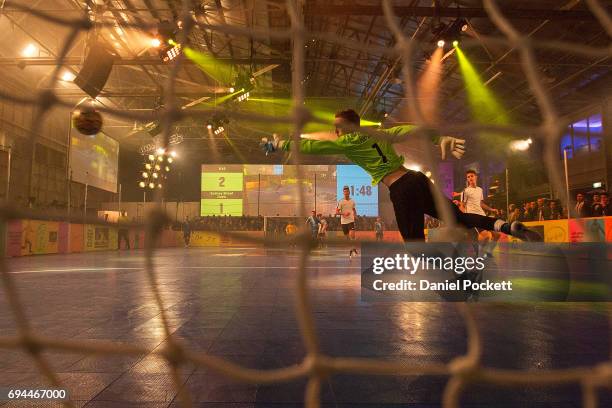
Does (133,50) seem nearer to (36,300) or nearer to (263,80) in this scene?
(263,80)

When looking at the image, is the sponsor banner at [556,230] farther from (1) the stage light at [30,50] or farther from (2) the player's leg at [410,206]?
(1) the stage light at [30,50]

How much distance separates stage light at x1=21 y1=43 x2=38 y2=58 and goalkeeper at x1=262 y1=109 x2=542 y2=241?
44.7 ft

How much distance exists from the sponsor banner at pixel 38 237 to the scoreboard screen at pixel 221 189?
9373mm

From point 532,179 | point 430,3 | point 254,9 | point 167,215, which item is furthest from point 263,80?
point 167,215

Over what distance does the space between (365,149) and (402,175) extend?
1.22ft

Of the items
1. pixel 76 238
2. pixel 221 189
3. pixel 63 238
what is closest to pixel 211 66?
pixel 63 238

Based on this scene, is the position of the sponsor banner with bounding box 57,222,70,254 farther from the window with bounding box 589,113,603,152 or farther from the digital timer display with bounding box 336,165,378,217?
the window with bounding box 589,113,603,152

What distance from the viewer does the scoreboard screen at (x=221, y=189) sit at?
75.7 feet

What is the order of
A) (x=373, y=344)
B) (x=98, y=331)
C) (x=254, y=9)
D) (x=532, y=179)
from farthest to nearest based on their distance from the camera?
1. (x=532, y=179)
2. (x=254, y=9)
3. (x=98, y=331)
4. (x=373, y=344)

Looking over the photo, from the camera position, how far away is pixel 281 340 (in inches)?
103

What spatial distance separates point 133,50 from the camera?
13.4 m

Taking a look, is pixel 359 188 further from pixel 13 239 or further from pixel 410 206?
pixel 410 206

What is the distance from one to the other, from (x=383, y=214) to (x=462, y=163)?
5762mm

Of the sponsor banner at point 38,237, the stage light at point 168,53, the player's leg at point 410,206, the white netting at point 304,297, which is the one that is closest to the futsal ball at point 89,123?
the white netting at point 304,297
